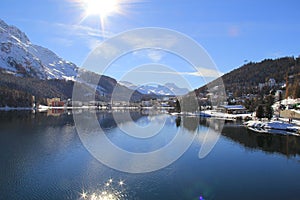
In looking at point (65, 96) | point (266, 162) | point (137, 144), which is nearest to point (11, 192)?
point (137, 144)

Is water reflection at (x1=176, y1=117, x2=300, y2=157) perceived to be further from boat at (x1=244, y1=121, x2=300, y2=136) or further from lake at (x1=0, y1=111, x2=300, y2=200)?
boat at (x1=244, y1=121, x2=300, y2=136)

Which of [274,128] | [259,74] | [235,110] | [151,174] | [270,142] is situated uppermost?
[259,74]

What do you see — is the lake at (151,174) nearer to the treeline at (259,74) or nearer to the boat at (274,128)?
the boat at (274,128)

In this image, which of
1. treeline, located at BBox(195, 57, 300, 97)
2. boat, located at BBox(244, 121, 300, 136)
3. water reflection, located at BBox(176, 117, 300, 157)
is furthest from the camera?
treeline, located at BBox(195, 57, 300, 97)

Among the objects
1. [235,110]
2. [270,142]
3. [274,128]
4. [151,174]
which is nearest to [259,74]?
[235,110]

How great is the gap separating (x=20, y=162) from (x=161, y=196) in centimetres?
972

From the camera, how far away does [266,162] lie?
16.6 m

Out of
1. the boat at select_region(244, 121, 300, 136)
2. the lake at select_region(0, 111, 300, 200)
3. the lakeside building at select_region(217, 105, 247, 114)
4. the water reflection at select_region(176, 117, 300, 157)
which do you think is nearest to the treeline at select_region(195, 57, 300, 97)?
A: the lakeside building at select_region(217, 105, 247, 114)

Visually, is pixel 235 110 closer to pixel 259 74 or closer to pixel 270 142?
pixel 270 142

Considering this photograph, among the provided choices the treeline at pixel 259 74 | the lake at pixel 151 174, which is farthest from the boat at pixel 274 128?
the treeline at pixel 259 74

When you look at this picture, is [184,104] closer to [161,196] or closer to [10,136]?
[10,136]

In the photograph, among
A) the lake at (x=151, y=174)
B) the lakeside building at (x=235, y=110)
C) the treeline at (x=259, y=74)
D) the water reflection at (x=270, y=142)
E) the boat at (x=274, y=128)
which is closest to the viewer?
the lake at (x=151, y=174)

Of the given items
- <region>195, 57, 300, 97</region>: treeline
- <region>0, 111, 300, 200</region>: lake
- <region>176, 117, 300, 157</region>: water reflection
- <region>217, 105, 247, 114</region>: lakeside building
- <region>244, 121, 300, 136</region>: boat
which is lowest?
<region>0, 111, 300, 200</region>: lake

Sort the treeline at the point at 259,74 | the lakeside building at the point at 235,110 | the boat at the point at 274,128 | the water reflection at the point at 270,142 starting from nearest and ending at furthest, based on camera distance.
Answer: the water reflection at the point at 270,142 < the boat at the point at 274,128 < the lakeside building at the point at 235,110 < the treeline at the point at 259,74
